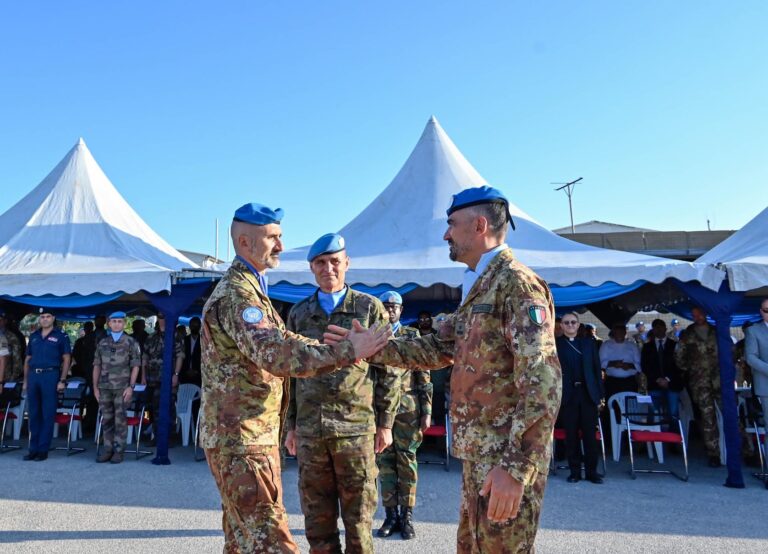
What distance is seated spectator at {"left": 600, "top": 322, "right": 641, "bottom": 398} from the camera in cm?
786

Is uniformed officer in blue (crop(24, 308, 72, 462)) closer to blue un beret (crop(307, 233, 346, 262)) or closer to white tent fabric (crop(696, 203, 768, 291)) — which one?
blue un beret (crop(307, 233, 346, 262))

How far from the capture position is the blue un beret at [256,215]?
2.67 metres

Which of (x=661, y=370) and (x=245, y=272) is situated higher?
(x=245, y=272)

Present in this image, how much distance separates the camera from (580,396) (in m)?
6.43

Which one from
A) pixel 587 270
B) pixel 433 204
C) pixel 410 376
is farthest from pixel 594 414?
pixel 433 204

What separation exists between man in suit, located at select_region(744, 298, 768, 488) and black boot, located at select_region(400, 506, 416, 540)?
13.9 feet

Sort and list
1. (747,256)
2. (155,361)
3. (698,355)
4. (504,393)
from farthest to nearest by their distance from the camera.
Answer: (155,361) → (698,355) → (747,256) → (504,393)

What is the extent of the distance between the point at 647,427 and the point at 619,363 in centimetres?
114

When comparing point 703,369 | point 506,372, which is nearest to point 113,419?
point 506,372

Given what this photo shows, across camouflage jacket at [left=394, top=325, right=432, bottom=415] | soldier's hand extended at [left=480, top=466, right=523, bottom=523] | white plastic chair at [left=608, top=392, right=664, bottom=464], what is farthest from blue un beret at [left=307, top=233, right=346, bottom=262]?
white plastic chair at [left=608, top=392, right=664, bottom=464]

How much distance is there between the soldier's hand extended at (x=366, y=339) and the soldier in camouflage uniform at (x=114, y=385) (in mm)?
5810

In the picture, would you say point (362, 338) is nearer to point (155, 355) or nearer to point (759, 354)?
point (759, 354)

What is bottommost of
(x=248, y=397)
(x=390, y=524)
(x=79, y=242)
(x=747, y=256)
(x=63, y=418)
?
(x=390, y=524)

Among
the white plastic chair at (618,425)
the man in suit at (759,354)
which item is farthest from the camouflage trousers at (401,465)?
the man in suit at (759,354)
